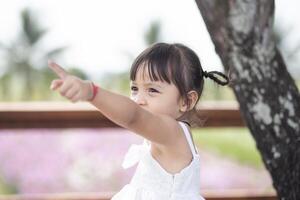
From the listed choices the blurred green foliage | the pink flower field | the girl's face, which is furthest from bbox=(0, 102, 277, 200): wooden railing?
the blurred green foliage

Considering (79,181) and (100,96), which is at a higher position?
(100,96)

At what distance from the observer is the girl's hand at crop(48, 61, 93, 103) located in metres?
1.98

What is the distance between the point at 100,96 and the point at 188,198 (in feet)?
2.38

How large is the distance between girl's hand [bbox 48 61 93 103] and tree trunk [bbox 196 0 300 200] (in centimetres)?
123

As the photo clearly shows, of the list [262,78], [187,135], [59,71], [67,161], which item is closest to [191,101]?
[187,135]

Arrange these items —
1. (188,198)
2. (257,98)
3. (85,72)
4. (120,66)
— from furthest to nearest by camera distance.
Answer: (120,66) → (85,72) → (257,98) → (188,198)


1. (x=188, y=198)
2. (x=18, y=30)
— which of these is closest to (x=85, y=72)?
(x=18, y=30)

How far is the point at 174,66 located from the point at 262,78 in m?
0.63

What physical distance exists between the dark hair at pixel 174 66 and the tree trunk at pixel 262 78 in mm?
452

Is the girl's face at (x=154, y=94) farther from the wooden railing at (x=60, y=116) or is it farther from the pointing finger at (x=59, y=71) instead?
the wooden railing at (x=60, y=116)

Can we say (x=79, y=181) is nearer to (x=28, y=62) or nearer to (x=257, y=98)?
(x=257, y=98)

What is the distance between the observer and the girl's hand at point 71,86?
1984 mm

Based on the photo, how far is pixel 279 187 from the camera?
3.21 meters

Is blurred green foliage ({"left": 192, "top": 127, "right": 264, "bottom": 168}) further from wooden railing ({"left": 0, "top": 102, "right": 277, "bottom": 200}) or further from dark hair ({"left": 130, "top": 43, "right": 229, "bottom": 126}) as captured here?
dark hair ({"left": 130, "top": 43, "right": 229, "bottom": 126})
